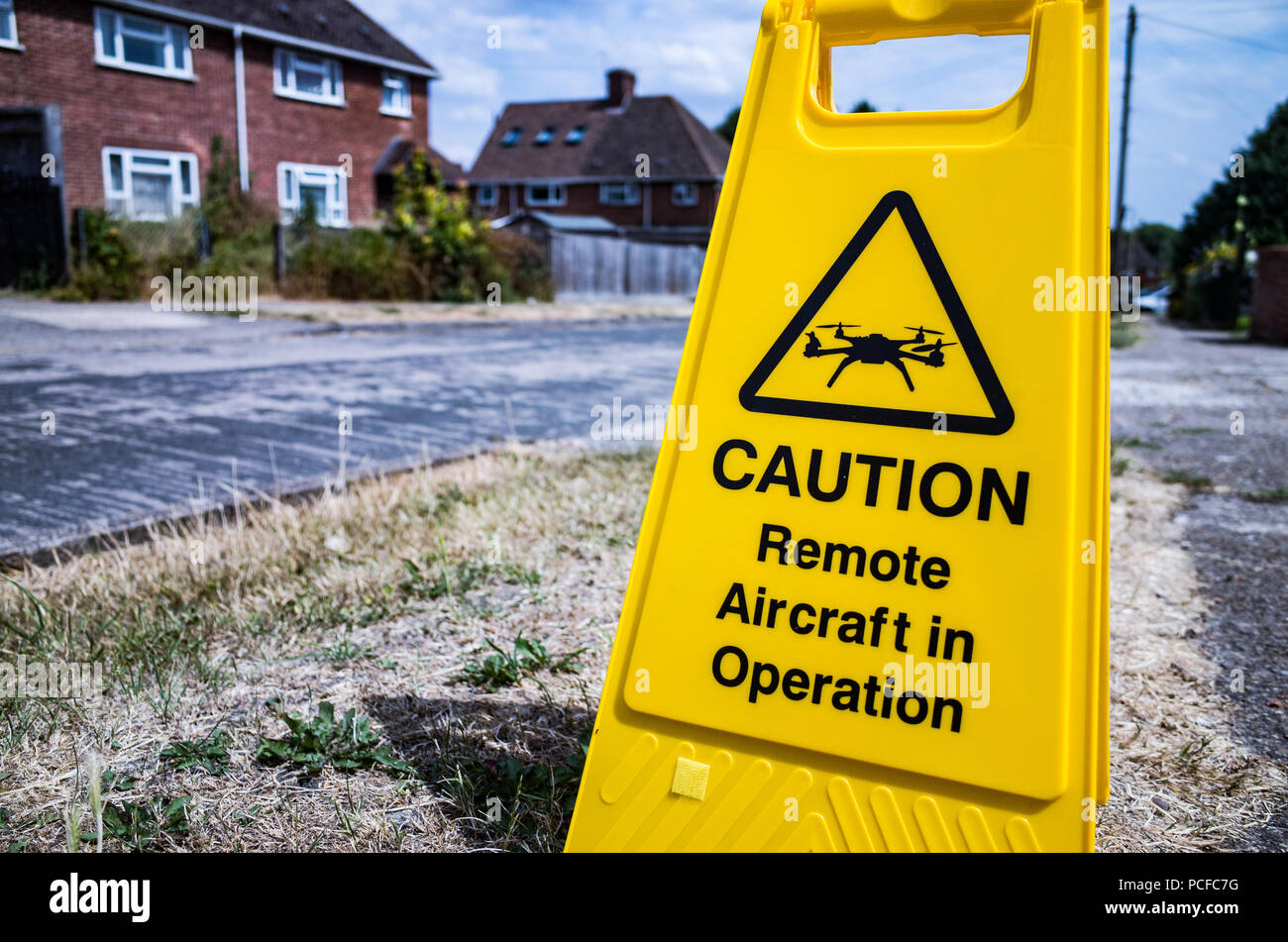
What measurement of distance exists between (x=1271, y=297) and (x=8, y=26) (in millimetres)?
27433

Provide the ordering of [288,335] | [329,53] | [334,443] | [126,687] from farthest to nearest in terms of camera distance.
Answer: [329,53], [288,335], [334,443], [126,687]

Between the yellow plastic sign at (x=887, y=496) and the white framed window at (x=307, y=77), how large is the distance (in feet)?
92.5

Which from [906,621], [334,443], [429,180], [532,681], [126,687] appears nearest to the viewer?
[906,621]

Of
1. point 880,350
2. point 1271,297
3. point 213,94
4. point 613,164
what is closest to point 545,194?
point 613,164

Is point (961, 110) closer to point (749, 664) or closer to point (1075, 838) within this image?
point (749, 664)

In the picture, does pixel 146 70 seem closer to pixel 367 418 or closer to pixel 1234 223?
pixel 367 418

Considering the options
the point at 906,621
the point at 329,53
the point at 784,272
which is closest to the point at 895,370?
the point at 784,272

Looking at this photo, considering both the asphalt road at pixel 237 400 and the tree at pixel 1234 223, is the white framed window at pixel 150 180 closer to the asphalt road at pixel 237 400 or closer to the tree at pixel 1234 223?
the asphalt road at pixel 237 400

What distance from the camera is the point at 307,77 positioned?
90.5 ft

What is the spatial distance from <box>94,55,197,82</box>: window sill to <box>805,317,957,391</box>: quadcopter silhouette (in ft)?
83.8

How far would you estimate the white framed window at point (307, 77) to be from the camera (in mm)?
26594

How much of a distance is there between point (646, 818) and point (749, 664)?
0.32 m

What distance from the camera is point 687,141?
4584cm

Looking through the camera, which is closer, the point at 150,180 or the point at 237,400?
the point at 237,400
